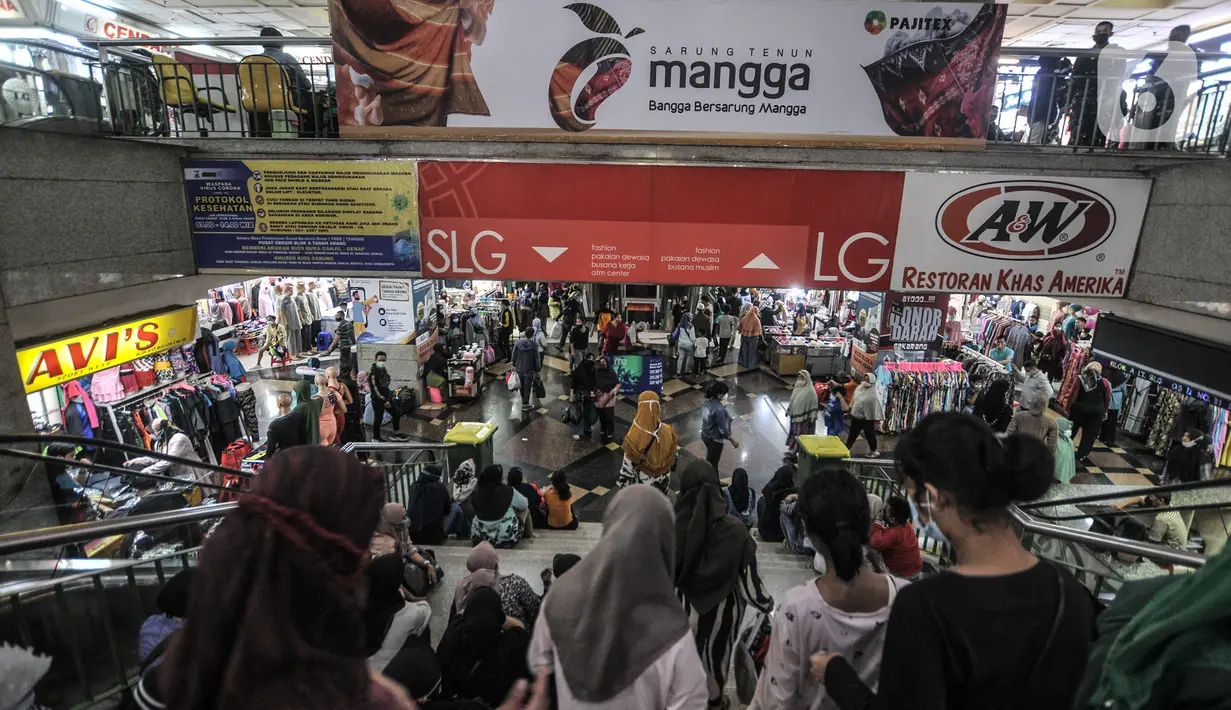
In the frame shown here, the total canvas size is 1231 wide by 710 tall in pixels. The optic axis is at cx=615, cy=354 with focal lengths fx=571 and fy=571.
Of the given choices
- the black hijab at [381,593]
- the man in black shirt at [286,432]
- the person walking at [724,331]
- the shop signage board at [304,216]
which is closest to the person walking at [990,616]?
the black hijab at [381,593]

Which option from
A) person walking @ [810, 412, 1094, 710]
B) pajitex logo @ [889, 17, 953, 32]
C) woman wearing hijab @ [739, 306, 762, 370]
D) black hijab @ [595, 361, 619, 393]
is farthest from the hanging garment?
woman wearing hijab @ [739, 306, 762, 370]

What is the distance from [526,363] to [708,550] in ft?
29.2

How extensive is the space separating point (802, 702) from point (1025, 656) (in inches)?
46.1

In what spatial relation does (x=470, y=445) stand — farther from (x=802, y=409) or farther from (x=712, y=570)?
(x=802, y=409)

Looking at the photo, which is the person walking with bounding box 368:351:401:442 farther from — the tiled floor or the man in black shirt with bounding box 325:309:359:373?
the man in black shirt with bounding box 325:309:359:373

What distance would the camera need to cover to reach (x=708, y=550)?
2.99 m

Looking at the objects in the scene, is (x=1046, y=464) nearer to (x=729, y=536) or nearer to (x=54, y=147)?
(x=729, y=536)

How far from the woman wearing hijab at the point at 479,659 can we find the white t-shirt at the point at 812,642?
4.17 feet

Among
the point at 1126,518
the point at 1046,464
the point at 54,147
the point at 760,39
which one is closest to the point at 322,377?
the point at 54,147

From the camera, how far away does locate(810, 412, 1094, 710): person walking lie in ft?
4.85

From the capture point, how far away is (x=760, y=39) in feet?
17.5

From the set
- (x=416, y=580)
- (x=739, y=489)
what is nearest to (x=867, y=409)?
(x=739, y=489)

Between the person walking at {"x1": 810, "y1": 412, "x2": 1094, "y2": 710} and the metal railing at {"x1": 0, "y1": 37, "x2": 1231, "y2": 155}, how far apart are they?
213 inches

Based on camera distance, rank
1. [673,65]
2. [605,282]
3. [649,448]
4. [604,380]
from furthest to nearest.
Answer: [604,380] < [649,448] < [605,282] < [673,65]
